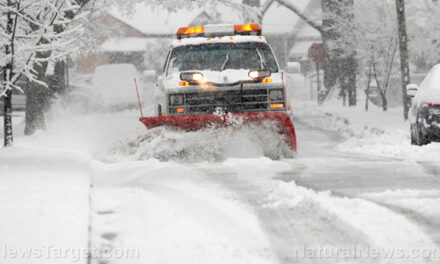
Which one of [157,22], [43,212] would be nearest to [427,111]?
[43,212]

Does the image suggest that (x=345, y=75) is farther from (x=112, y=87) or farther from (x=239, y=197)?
(x=239, y=197)

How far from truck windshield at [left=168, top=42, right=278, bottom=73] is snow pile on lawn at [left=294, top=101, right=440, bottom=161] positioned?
2165 millimetres

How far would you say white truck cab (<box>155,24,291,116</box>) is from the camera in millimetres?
9109

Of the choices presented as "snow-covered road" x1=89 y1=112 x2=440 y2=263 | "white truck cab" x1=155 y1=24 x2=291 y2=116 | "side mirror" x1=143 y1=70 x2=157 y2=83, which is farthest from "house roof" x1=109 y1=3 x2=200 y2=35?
"snow-covered road" x1=89 y1=112 x2=440 y2=263

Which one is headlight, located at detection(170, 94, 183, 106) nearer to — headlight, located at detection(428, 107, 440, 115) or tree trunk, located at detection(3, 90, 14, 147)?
tree trunk, located at detection(3, 90, 14, 147)

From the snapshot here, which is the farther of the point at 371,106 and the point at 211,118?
the point at 371,106

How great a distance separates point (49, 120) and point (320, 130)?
7.25 metres

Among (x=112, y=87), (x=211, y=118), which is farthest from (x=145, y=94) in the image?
(x=211, y=118)

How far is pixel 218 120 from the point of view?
852cm

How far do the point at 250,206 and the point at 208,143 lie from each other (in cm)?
338

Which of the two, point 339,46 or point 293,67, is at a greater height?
point 339,46

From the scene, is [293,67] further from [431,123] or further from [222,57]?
[431,123]

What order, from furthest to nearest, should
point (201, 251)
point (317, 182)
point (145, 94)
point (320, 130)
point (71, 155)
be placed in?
point (145, 94)
point (320, 130)
point (71, 155)
point (317, 182)
point (201, 251)

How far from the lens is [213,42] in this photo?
33.2 feet
